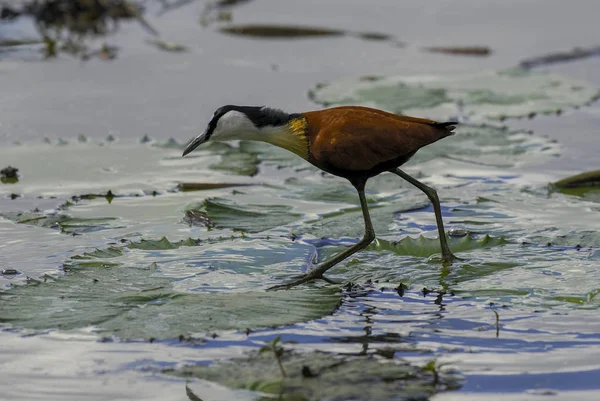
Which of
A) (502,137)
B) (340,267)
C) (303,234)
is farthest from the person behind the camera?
(502,137)

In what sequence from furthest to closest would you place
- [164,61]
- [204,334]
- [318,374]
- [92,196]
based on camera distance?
[164,61]
[92,196]
[204,334]
[318,374]

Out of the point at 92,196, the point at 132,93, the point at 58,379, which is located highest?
the point at 132,93

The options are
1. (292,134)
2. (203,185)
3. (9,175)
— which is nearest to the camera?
(292,134)

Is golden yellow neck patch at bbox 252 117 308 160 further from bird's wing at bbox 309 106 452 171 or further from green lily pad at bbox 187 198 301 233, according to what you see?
green lily pad at bbox 187 198 301 233

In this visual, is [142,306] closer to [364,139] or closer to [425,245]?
[364,139]

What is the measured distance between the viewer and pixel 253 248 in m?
5.18

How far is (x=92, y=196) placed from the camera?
241 inches

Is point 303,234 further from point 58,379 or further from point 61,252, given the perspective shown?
point 58,379

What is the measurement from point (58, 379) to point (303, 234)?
197cm

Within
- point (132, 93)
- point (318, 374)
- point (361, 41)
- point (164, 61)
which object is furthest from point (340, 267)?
point (361, 41)

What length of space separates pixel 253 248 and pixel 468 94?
141 inches

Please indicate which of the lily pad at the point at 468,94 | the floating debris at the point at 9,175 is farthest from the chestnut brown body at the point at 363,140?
the lily pad at the point at 468,94

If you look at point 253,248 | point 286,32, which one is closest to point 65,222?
point 253,248

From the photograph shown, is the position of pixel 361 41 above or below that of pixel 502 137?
above
